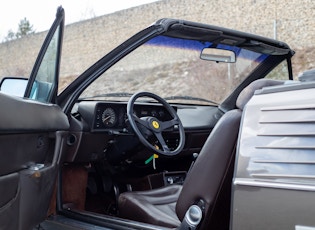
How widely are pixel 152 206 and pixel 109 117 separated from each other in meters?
0.67

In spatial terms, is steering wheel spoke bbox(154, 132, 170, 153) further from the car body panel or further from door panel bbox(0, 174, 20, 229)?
the car body panel

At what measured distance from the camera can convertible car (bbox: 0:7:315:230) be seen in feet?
4.36

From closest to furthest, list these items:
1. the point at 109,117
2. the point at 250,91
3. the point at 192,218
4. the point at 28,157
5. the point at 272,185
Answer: the point at 272,185
the point at 250,91
the point at 192,218
the point at 28,157
the point at 109,117

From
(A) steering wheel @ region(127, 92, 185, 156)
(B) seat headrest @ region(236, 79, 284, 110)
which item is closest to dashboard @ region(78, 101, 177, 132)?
(A) steering wheel @ region(127, 92, 185, 156)

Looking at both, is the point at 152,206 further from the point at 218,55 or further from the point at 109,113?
the point at 218,55

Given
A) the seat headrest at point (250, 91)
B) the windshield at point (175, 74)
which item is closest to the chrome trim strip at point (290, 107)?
the seat headrest at point (250, 91)

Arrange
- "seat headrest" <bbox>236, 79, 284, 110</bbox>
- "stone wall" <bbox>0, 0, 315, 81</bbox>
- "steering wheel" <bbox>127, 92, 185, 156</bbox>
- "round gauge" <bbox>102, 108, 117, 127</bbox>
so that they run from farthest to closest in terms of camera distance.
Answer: "stone wall" <bbox>0, 0, 315, 81</bbox> < "round gauge" <bbox>102, 108, 117, 127</bbox> < "steering wheel" <bbox>127, 92, 185, 156</bbox> < "seat headrest" <bbox>236, 79, 284, 110</bbox>

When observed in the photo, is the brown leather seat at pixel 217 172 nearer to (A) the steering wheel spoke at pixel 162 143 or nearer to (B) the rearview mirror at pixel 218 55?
(A) the steering wheel spoke at pixel 162 143

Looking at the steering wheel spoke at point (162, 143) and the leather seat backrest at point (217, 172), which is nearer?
the leather seat backrest at point (217, 172)

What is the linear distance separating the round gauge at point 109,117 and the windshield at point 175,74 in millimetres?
134

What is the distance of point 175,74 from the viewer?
3383mm

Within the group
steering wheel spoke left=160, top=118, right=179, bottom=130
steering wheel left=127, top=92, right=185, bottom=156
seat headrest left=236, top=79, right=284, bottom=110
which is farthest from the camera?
steering wheel spoke left=160, top=118, right=179, bottom=130

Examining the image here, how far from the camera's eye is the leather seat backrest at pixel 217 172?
1.60 metres

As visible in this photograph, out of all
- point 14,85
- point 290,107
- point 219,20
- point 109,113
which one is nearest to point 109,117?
point 109,113
